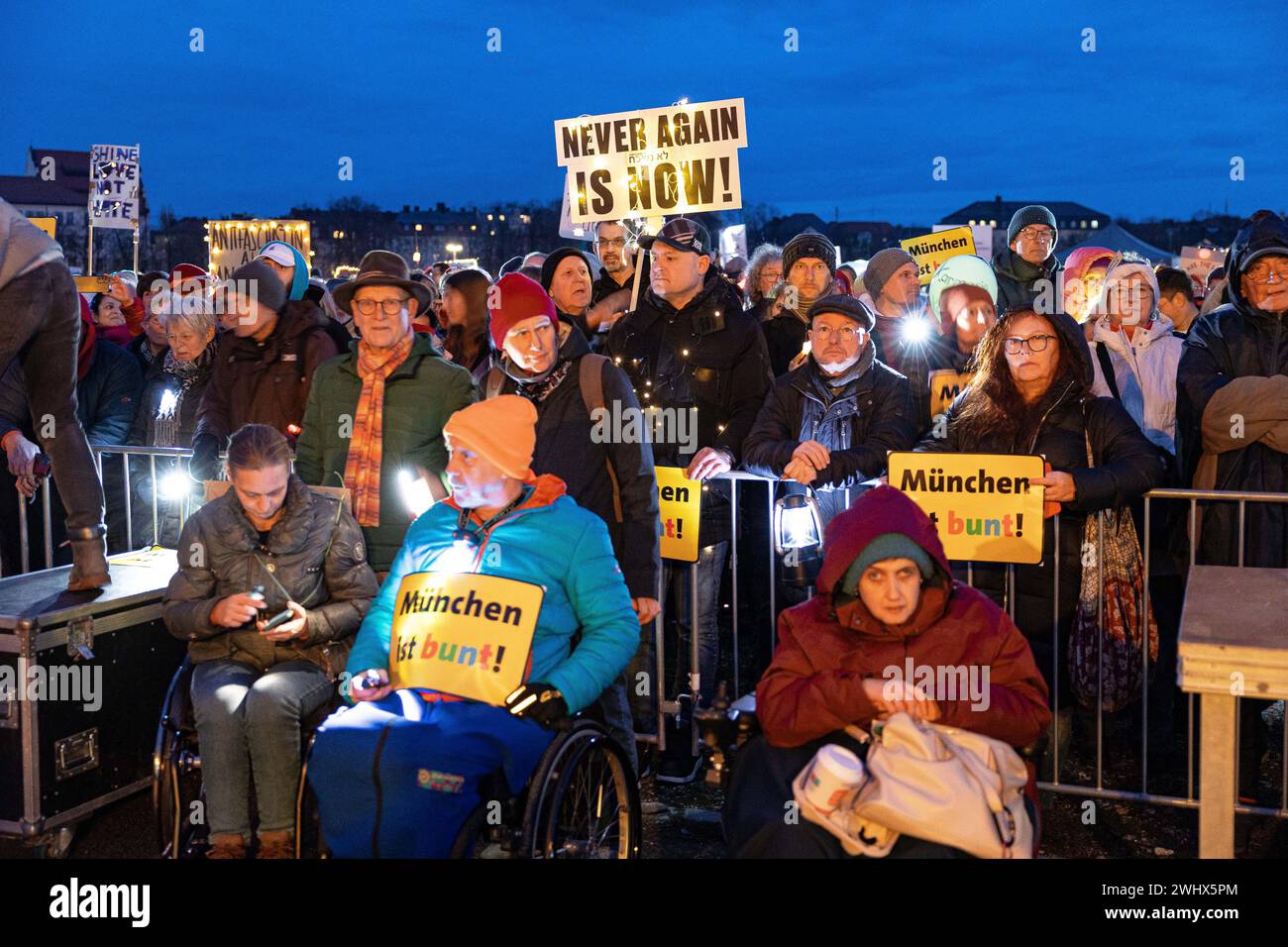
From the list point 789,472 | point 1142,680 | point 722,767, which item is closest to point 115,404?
point 789,472

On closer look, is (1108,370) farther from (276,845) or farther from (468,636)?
(276,845)

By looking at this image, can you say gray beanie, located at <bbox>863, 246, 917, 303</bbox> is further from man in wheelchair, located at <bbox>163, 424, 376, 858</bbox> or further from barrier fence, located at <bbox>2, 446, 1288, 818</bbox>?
man in wheelchair, located at <bbox>163, 424, 376, 858</bbox>

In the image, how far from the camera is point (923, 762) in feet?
11.4

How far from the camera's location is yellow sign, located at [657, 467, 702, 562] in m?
6.18

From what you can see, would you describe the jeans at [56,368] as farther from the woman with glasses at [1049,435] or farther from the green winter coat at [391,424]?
the woman with glasses at [1049,435]

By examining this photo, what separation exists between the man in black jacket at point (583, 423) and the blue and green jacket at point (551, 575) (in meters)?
0.70

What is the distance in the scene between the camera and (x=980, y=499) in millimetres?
5402

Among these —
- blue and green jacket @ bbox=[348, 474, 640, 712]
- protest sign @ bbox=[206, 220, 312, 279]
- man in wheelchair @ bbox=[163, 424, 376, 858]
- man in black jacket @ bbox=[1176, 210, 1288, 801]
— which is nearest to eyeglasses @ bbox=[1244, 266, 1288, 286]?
man in black jacket @ bbox=[1176, 210, 1288, 801]

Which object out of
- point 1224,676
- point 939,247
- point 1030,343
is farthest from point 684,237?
point 939,247

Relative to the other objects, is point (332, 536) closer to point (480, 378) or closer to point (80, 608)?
point (80, 608)

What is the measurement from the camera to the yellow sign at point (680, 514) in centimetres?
618

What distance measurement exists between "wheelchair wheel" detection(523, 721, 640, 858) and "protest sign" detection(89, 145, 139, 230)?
13820 millimetres

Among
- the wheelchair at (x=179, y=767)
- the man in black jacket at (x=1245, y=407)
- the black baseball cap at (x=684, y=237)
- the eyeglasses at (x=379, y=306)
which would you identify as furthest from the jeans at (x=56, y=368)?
the man in black jacket at (x=1245, y=407)
